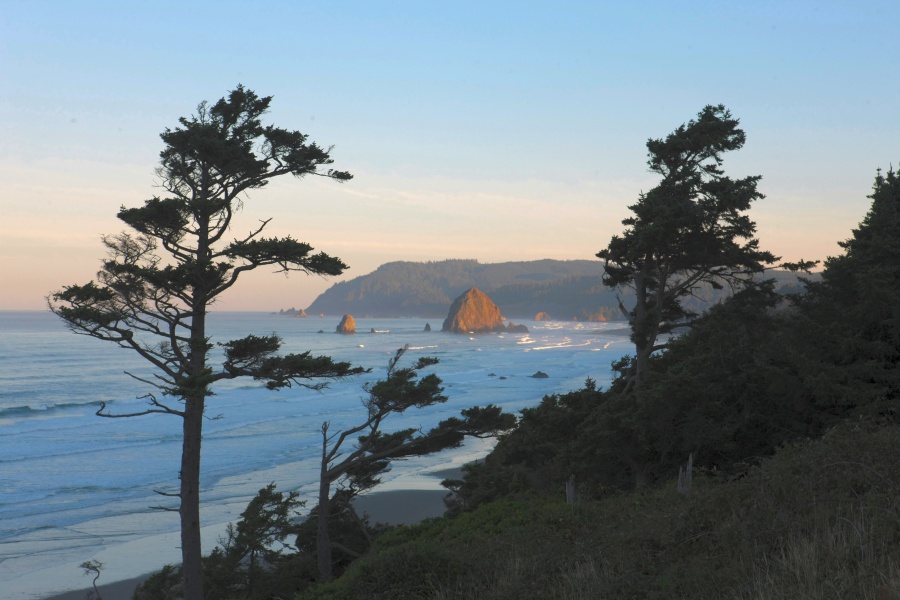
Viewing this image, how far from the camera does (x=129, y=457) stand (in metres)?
35.4

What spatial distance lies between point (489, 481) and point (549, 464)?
213 centimetres

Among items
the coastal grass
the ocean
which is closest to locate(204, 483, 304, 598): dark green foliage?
the ocean

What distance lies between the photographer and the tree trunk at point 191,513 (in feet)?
46.3

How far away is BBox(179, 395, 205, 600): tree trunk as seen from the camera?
14.1m

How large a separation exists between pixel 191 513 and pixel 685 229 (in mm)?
14608

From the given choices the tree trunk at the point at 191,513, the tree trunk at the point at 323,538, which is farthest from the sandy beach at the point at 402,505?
the tree trunk at the point at 191,513

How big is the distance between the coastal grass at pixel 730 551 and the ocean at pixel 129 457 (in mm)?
11311

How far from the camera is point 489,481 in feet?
74.3

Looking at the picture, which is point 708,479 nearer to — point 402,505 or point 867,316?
point 867,316

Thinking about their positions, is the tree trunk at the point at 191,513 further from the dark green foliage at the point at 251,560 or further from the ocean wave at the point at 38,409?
the ocean wave at the point at 38,409

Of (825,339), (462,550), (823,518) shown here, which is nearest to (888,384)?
(825,339)

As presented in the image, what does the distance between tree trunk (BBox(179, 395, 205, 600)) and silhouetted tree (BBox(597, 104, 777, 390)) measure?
37.0ft

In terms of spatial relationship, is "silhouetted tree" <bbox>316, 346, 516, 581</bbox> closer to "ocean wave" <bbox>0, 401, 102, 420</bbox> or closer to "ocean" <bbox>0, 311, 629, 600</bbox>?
"ocean" <bbox>0, 311, 629, 600</bbox>

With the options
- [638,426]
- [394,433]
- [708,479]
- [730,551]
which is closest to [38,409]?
[394,433]
